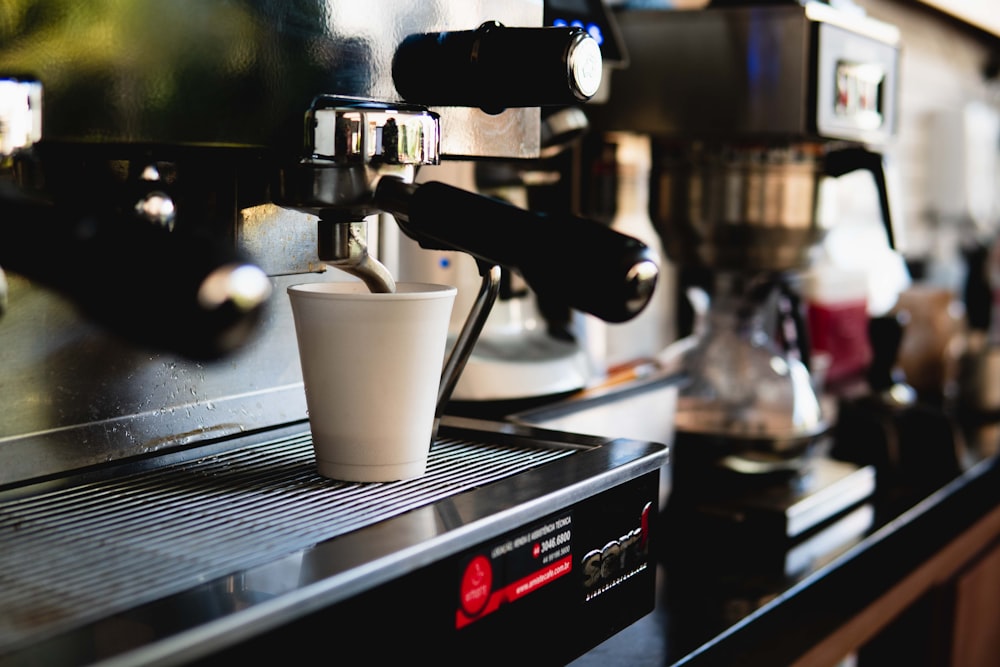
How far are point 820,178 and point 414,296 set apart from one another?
28.3 inches

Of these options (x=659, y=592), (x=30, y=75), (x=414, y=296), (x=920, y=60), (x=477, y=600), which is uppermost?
(x=920, y=60)

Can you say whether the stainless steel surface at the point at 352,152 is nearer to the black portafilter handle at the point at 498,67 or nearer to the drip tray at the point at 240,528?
the black portafilter handle at the point at 498,67

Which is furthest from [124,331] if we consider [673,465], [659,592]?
[673,465]

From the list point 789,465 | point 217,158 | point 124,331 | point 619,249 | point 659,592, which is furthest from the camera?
point 789,465

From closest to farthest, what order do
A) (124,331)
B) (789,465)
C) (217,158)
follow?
1. (124,331)
2. (217,158)
3. (789,465)

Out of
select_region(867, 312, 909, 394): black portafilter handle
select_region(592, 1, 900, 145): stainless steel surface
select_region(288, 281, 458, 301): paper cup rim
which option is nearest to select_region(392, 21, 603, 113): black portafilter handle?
select_region(288, 281, 458, 301): paper cup rim

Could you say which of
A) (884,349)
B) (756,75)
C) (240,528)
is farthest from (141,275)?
(884,349)

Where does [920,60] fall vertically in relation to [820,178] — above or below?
above

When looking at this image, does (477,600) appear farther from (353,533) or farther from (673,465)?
(673,465)

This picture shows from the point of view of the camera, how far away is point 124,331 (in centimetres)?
40

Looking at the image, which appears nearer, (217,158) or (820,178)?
(217,158)

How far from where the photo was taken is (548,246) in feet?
1.72

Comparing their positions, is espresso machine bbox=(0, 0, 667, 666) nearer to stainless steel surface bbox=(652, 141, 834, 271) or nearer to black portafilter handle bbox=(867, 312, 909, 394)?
stainless steel surface bbox=(652, 141, 834, 271)

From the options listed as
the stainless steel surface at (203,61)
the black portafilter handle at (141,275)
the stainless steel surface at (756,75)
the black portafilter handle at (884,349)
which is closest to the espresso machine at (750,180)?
the stainless steel surface at (756,75)
